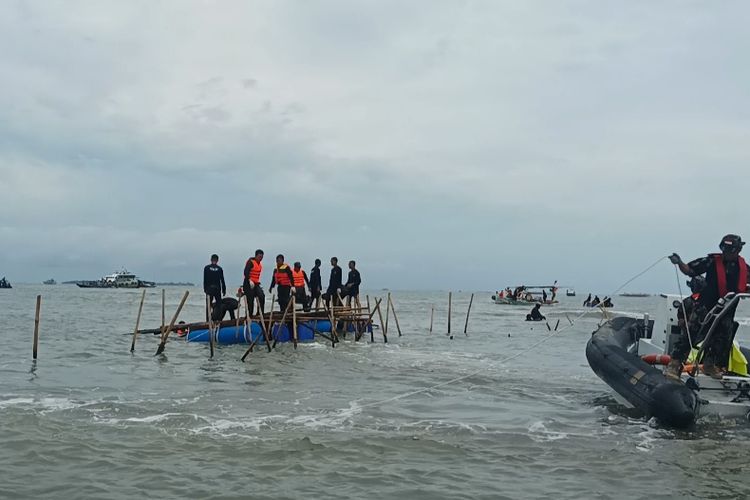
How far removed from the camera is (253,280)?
20094 millimetres

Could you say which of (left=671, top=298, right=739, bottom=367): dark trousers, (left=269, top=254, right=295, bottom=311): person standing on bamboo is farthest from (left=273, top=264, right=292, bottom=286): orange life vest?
(left=671, top=298, right=739, bottom=367): dark trousers

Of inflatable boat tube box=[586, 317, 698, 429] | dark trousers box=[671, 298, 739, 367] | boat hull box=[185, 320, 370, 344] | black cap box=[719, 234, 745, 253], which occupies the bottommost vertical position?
boat hull box=[185, 320, 370, 344]

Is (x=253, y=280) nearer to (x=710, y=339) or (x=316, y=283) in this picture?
(x=316, y=283)

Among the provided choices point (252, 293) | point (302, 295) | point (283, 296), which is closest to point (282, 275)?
point (283, 296)

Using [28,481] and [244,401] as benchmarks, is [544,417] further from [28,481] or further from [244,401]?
[28,481]

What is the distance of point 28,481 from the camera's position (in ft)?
23.5

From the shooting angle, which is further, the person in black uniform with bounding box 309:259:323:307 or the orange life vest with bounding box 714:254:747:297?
the person in black uniform with bounding box 309:259:323:307

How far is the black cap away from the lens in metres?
10.1

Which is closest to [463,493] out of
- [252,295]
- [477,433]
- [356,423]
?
[477,433]

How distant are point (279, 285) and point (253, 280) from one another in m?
1.64

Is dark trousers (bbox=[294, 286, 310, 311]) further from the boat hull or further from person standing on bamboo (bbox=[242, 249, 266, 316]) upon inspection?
person standing on bamboo (bbox=[242, 249, 266, 316])

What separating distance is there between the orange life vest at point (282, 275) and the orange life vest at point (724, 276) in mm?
14069

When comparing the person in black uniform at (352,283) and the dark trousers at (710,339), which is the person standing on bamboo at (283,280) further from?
the dark trousers at (710,339)

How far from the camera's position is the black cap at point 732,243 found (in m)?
10.1
